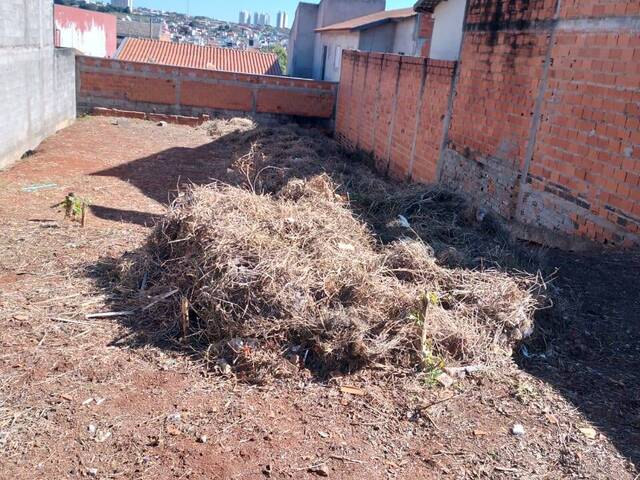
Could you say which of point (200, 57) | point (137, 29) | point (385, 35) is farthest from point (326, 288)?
point (137, 29)

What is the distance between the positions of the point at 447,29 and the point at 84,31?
2440cm

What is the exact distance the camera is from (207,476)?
296 centimetres

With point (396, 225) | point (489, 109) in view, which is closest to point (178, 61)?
point (489, 109)

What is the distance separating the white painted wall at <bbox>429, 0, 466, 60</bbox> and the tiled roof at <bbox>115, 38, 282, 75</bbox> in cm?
1806

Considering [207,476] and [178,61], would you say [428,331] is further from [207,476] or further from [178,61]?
[178,61]

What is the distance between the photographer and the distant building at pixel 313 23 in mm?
30500

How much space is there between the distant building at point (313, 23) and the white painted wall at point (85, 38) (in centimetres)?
1132

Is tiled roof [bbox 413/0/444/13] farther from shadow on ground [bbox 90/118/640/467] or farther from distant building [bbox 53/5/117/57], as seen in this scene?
distant building [bbox 53/5/117/57]

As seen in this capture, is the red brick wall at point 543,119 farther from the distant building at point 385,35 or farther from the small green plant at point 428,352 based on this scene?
the distant building at point 385,35

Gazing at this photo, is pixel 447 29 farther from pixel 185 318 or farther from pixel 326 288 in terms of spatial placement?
pixel 185 318

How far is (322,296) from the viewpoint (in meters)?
4.31

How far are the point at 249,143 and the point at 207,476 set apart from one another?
11.8 m

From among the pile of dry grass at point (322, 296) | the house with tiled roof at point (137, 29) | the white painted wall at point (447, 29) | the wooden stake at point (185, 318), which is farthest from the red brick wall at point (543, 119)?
the house with tiled roof at point (137, 29)

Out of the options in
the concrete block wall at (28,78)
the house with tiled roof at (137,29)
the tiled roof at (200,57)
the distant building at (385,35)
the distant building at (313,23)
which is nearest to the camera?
the concrete block wall at (28,78)
